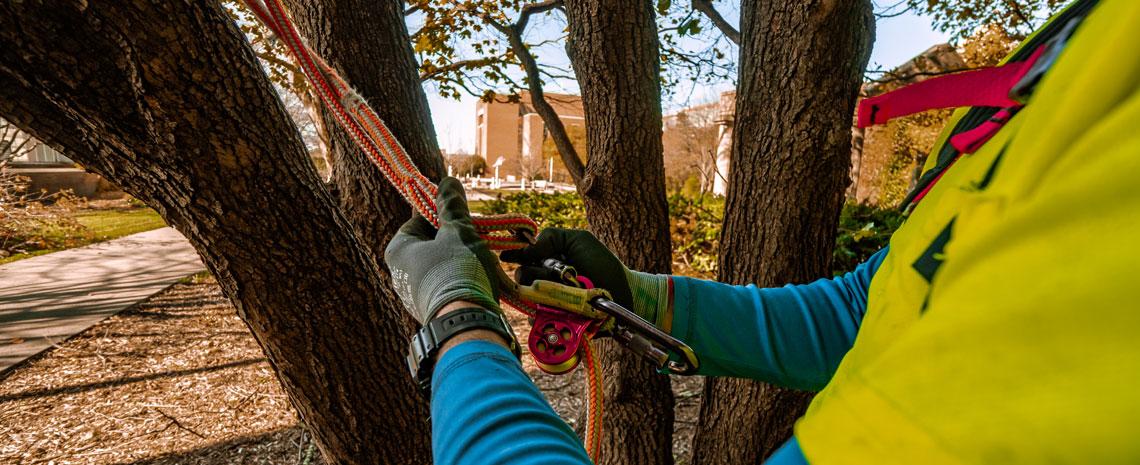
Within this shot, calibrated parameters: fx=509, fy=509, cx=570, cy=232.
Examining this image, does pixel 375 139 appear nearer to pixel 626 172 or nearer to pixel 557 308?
pixel 557 308

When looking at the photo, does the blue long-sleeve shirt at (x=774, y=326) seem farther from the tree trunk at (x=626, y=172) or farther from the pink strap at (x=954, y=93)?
the tree trunk at (x=626, y=172)

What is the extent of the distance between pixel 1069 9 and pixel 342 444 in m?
1.82

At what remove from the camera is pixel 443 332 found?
92cm

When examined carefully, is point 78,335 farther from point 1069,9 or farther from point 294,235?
point 1069,9

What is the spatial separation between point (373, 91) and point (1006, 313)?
1851mm

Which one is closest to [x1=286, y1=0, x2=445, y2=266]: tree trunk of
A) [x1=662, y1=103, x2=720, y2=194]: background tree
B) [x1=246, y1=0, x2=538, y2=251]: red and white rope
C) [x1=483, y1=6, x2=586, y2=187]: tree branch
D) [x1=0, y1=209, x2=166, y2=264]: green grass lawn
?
[x1=246, y1=0, x2=538, y2=251]: red and white rope

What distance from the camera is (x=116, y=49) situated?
985 millimetres

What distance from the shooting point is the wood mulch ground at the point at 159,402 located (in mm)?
3582

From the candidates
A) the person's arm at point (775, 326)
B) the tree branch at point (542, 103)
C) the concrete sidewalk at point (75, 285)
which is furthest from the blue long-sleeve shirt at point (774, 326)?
the concrete sidewalk at point (75, 285)

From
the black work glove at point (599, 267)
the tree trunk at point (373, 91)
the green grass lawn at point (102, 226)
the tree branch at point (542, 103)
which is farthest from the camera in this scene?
the green grass lawn at point (102, 226)

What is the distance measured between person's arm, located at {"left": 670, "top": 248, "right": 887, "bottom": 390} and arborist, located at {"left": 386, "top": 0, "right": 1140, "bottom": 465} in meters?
0.58

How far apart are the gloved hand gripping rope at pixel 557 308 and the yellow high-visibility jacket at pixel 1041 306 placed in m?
0.63

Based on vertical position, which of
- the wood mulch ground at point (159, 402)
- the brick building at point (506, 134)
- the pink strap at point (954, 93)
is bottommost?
the wood mulch ground at point (159, 402)

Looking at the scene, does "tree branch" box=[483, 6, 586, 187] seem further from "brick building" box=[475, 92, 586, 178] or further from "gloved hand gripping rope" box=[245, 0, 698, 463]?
"brick building" box=[475, 92, 586, 178]
